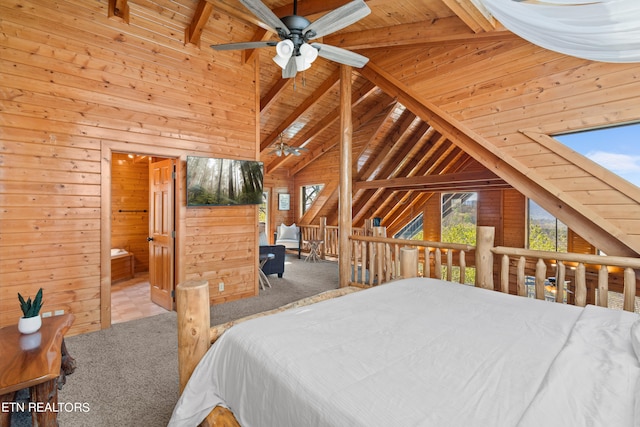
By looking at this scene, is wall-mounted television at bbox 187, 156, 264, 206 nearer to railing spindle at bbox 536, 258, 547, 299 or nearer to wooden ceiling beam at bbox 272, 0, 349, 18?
wooden ceiling beam at bbox 272, 0, 349, 18

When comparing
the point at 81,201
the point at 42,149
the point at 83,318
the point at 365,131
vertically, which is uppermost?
the point at 365,131

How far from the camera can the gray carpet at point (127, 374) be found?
1927mm

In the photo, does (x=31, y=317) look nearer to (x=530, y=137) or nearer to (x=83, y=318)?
(x=83, y=318)

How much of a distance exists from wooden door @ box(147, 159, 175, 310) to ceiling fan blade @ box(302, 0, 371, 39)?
2460mm

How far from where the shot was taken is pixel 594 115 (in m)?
2.61

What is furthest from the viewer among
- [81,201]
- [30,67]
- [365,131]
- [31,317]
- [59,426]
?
[365,131]

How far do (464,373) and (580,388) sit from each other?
0.32m

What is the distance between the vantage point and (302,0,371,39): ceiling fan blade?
7.02 ft

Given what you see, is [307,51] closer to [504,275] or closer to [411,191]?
[504,275]

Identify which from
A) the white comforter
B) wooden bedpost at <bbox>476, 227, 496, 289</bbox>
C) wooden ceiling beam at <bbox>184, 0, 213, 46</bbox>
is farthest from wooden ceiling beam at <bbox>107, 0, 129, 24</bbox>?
wooden bedpost at <bbox>476, 227, 496, 289</bbox>

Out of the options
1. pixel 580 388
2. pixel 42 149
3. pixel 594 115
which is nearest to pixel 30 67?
pixel 42 149

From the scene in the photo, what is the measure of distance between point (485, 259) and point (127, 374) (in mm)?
3131

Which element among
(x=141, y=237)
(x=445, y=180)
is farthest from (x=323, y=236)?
(x=141, y=237)

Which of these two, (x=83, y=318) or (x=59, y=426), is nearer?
(x=59, y=426)
